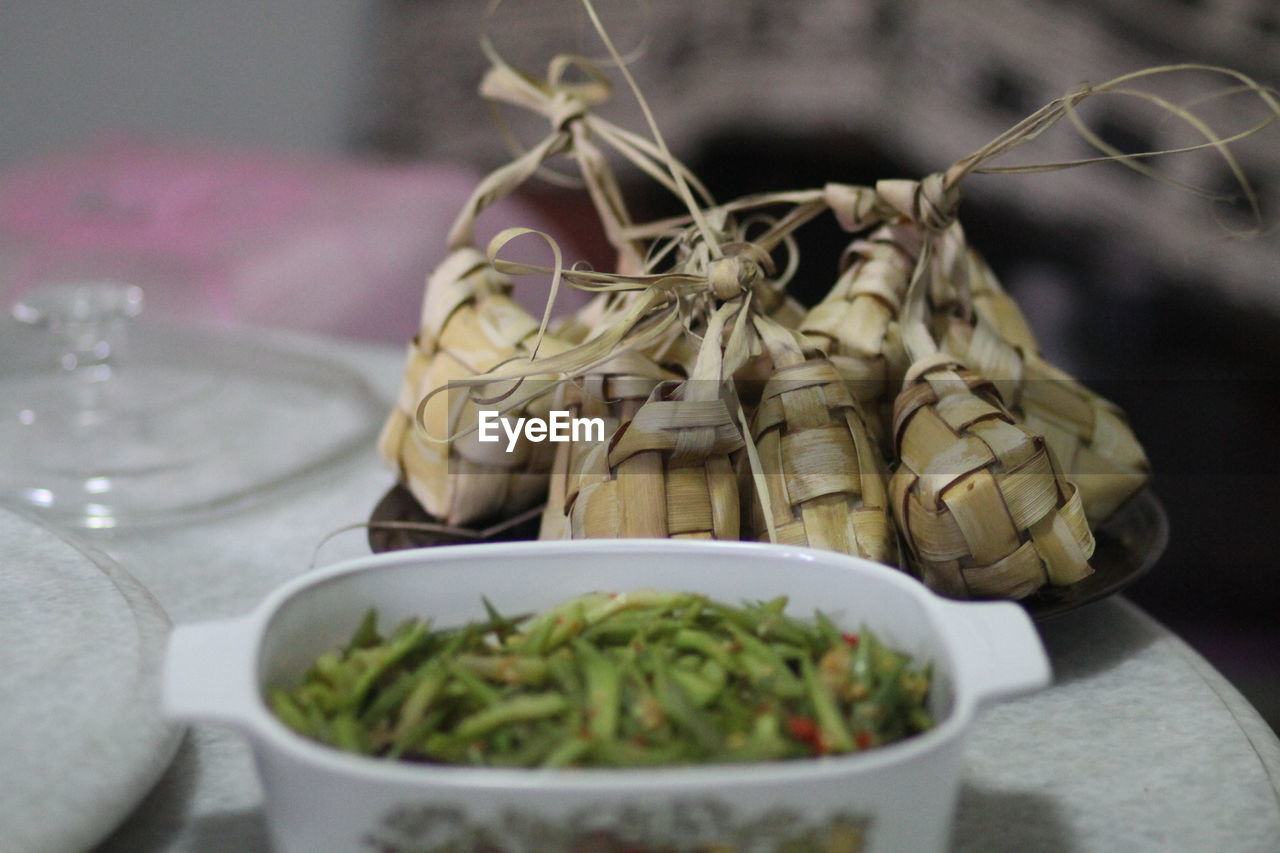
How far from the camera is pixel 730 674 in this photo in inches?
14.7

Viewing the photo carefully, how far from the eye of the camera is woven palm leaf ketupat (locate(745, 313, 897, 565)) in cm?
46

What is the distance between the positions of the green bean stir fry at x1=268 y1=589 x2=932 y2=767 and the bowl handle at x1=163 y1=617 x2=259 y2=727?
19 mm

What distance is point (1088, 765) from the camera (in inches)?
17.6

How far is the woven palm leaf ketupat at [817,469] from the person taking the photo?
46 cm

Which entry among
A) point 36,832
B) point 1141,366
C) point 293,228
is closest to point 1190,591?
point 1141,366

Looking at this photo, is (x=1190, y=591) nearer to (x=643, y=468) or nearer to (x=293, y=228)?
(x=643, y=468)

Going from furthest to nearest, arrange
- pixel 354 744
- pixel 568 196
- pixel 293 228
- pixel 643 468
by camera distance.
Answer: pixel 568 196 → pixel 293 228 → pixel 643 468 → pixel 354 744

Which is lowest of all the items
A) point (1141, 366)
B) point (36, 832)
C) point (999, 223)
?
point (1141, 366)

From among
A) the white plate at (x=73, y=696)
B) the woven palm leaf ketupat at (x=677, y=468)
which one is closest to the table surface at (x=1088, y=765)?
the white plate at (x=73, y=696)

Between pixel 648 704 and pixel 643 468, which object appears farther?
pixel 643 468

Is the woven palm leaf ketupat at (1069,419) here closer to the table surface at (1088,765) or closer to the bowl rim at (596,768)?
the table surface at (1088,765)

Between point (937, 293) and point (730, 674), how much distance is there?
0.86 ft

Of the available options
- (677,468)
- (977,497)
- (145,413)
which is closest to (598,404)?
(677,468)

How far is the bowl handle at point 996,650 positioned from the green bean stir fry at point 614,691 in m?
0.02
